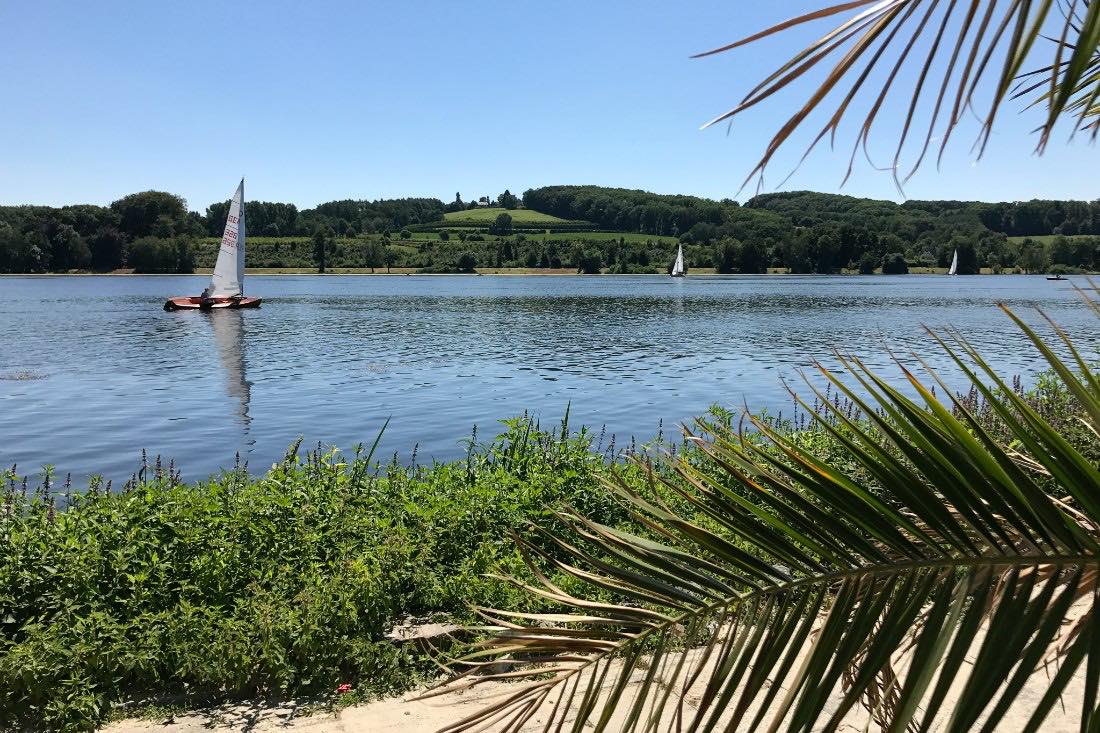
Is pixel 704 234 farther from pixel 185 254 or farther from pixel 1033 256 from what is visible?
pixel 185 254

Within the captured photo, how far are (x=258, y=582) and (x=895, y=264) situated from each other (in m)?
182

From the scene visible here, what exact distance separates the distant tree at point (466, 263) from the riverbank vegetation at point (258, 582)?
16613 cm

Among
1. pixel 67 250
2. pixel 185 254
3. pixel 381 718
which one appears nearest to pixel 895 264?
pixel 185 254

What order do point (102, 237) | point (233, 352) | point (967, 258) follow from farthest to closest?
point (102, 237)
point (967, 258)
point (233, 352)

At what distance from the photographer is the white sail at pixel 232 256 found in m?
51.3

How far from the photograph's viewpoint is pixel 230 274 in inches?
2110

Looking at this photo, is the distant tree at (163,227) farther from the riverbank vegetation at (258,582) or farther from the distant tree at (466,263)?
the riverbank vegetation at (258,582)

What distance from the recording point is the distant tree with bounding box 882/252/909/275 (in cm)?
17212

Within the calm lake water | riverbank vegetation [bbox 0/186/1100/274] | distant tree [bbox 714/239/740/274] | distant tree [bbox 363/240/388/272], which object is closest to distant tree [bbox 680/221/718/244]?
riverbank vegetation [bbox 0/186/1100/274]

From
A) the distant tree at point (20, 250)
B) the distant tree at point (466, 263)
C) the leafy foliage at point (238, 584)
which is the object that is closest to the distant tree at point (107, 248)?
the distant tree at point (20, 250)

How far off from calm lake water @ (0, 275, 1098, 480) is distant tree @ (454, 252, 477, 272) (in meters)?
113

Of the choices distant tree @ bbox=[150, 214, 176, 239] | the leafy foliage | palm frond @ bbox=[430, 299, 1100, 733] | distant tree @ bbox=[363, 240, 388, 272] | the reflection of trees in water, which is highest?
distant tree @ bbox=[150, 214, 176, 239]

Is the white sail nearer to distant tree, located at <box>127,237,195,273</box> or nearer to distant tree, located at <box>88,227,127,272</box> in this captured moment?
distant tree, located at <box>127,237,195,273</box>

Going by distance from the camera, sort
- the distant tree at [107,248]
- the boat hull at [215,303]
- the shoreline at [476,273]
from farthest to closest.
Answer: the shoreline at [476,273] → the distant tree at [107,248] → the boat hull at [215,303]
